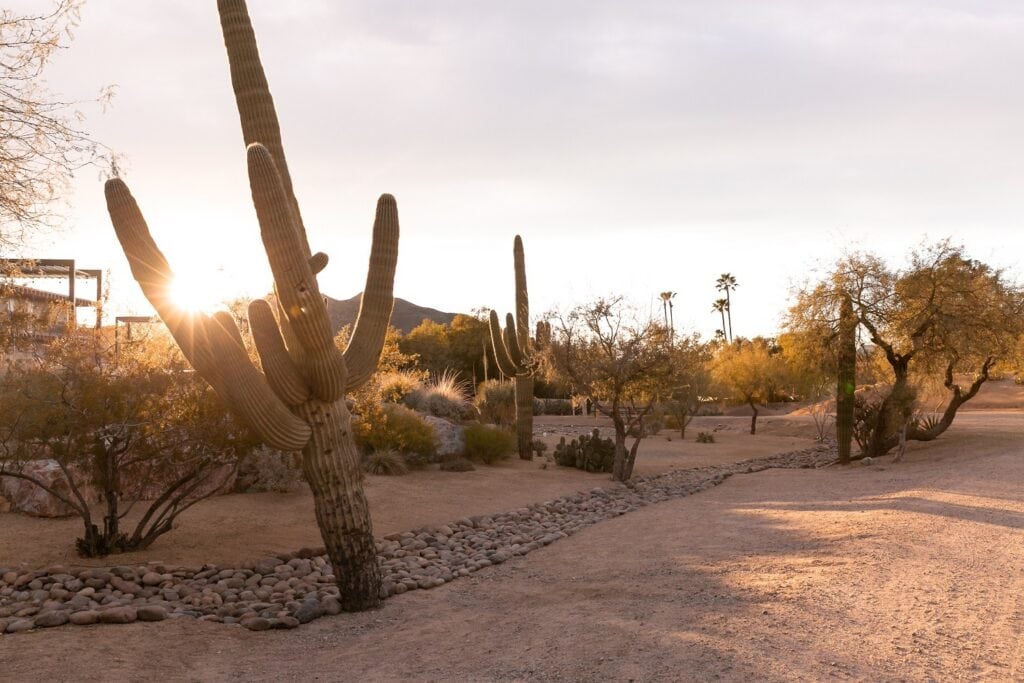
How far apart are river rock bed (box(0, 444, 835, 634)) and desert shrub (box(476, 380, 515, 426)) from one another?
13.5 metres

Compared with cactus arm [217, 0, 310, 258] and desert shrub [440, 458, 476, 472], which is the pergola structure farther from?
desert shrub [440, 458, 476, 472]

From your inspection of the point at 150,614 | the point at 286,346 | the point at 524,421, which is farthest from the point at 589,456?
the point at 150,614

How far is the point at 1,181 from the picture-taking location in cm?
893

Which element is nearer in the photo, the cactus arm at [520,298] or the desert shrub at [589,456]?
the desert shrub at [589,456]

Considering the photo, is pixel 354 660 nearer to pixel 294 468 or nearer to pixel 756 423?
pixel 294 468

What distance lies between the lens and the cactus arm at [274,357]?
8.24 m

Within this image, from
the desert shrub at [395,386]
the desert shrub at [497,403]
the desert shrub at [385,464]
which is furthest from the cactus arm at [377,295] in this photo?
the desert shrub at [497,403]

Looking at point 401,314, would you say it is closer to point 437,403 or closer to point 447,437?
point 437,403

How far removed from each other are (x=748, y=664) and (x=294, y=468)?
410 inches

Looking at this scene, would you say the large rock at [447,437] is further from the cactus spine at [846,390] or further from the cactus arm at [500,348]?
the cactus spine at [846,390]

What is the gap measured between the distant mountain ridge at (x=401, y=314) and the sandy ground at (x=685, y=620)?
7011cm

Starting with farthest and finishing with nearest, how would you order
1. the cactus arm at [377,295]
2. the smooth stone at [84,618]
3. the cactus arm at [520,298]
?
the cactus arm at [520,298]
the cactus arm at [377,295]
the smooth stone at [84,618]

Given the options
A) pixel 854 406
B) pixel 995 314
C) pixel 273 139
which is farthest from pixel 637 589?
pixel 995 314

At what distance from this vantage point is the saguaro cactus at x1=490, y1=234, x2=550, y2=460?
77.4 ft
